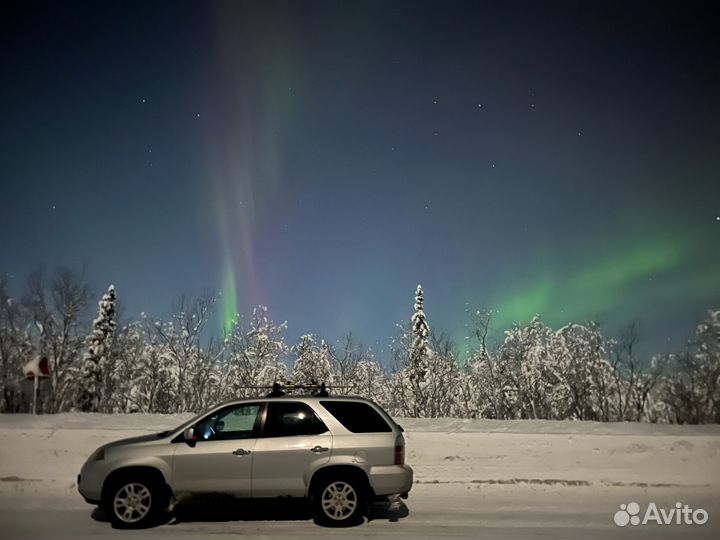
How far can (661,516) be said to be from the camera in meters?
9.09

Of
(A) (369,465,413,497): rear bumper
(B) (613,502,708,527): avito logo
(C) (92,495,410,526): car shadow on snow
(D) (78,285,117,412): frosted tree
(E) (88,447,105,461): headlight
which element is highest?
(D) (78,285,117,412): frosted tree

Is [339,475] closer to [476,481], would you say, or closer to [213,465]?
[213,465]

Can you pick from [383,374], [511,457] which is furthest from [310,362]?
[511,457]

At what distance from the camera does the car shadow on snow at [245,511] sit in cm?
798

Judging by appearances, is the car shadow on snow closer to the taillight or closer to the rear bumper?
the rear bumper

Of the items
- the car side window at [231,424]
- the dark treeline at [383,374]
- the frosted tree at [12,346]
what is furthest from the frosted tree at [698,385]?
the frosted tree at [12,346]

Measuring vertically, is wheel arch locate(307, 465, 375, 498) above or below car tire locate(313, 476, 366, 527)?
above

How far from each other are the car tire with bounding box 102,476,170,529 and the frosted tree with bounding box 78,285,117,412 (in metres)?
24.2

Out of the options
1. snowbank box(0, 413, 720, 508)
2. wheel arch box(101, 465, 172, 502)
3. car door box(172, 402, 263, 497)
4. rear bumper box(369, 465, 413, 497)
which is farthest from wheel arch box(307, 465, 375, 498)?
snowbank box(0, 413, 720, 508)

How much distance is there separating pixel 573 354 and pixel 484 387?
5926 mm

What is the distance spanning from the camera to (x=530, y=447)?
12.1 metres

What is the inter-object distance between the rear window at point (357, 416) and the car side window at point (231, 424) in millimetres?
1172

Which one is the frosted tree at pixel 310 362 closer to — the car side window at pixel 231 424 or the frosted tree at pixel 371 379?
the frosted tree at pixel 371 379

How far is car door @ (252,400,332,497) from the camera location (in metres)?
7.94
